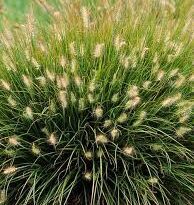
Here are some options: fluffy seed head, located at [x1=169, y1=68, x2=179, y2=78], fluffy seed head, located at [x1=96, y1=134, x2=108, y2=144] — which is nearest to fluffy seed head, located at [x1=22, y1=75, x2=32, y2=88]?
fluffy seed head, located at [x1=96, y1=134, x2=108, y2=144]

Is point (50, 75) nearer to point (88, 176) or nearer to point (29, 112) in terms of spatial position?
point (29, 112)

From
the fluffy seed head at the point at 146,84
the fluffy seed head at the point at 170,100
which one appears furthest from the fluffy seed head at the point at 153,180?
the fluffy seed head at the point at 146,84

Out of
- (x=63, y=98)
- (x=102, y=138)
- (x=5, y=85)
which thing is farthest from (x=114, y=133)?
(x=5, y=85)

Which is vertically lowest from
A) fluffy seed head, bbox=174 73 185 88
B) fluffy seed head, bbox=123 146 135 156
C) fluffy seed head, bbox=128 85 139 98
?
fluffy seed head, bbox=123 146 135 156

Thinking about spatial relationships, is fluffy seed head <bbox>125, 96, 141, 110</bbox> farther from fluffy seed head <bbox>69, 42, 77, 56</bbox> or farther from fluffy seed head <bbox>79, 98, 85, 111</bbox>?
fluffy seed head <bbox>69, 42, 77, 56</bbox>

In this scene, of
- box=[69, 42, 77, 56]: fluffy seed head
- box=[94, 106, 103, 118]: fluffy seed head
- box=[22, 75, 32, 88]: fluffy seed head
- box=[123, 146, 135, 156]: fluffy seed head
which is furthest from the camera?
box=[69, 42, 77, 56]: fluffy seed head

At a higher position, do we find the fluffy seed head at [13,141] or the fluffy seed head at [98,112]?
the fluffy seed head at [98,112]

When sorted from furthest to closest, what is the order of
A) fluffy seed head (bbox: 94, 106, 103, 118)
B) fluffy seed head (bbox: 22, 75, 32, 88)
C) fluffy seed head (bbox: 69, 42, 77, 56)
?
fluffy seed head (bbox: 69, 42, 77, 56) → fluffy seed head (bbox: 22, 75, 32, 88) → fluffy seed head (bbox: 94, 106, 103, 118)

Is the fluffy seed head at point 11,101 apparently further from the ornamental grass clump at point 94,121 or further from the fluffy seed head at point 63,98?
the fluffy seed head at point 63,98

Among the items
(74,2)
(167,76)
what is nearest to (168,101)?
(167,76)
